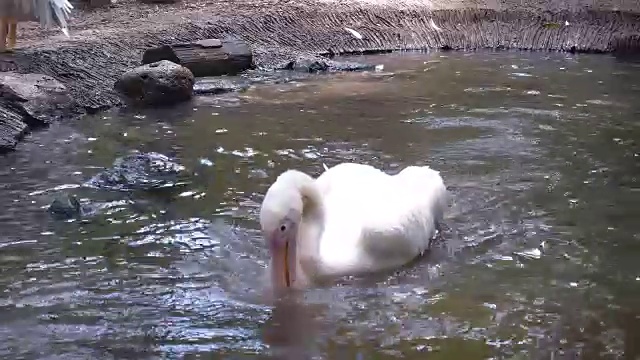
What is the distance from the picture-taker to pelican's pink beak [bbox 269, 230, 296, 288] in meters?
2.43

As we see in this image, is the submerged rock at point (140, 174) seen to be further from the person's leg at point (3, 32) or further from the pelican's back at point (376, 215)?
the person's leg at point (3, 32)

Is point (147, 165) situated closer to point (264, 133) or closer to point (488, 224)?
point (264, 133)

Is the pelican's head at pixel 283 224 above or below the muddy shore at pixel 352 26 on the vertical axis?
below

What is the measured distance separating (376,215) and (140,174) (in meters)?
1.32

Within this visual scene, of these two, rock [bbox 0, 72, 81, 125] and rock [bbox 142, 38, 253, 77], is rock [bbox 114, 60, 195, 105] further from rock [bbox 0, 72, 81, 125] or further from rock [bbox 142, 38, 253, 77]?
rock [bbox 142, 38, 253, 77]

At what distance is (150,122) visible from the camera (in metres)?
4.84

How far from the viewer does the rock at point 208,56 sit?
6035 millimetres

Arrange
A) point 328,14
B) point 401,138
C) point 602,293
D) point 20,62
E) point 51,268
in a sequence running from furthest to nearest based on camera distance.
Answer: point 328,14, point 20,62, point 401,138, point 51,268, point 602,293

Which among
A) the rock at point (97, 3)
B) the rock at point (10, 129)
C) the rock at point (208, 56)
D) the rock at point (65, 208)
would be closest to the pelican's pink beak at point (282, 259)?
the rock at point (65, 208)

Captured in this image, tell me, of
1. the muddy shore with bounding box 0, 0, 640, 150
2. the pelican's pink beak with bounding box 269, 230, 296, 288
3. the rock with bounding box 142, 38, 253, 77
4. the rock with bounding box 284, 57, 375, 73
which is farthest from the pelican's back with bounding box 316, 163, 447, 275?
the rock with bounding box 284, 57, 375, 73

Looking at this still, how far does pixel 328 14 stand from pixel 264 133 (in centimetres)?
376

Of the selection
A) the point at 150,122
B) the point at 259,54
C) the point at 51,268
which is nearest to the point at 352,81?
the point at 259,54

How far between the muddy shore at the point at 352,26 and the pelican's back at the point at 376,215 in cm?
330

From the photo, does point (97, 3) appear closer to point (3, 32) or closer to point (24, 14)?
point (24, 14)
